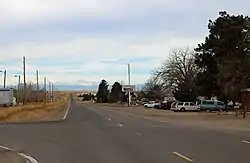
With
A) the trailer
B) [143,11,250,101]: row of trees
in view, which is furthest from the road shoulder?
the trailer

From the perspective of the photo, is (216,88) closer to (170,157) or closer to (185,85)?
(185,85)

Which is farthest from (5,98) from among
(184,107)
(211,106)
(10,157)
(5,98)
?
(10,157)

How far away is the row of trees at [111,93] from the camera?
161700 mm

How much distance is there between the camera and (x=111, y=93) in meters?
173

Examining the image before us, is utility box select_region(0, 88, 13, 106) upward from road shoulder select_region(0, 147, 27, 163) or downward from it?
upward

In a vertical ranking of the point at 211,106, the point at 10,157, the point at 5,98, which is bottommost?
the point at 10,157

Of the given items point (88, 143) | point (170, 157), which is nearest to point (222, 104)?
point (88, 143)

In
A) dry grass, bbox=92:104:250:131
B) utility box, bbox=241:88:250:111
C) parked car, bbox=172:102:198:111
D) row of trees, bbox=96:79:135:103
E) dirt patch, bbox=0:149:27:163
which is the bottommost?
dirt patch, bbox=0:149:27:163

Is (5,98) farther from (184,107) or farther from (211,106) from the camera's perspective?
(211,106)

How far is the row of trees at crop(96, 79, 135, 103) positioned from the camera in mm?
161700

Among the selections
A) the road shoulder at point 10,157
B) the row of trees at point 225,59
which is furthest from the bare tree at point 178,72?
the road shoulder at point 10,157

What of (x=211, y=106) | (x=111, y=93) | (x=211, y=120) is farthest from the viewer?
(x=111, y=93)

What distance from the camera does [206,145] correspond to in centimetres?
2039

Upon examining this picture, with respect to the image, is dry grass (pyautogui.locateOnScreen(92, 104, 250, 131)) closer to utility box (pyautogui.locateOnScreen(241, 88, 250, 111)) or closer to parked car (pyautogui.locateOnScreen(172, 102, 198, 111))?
utility box (pyautogui.locateOnScreen(241, 88, 250, 111))
